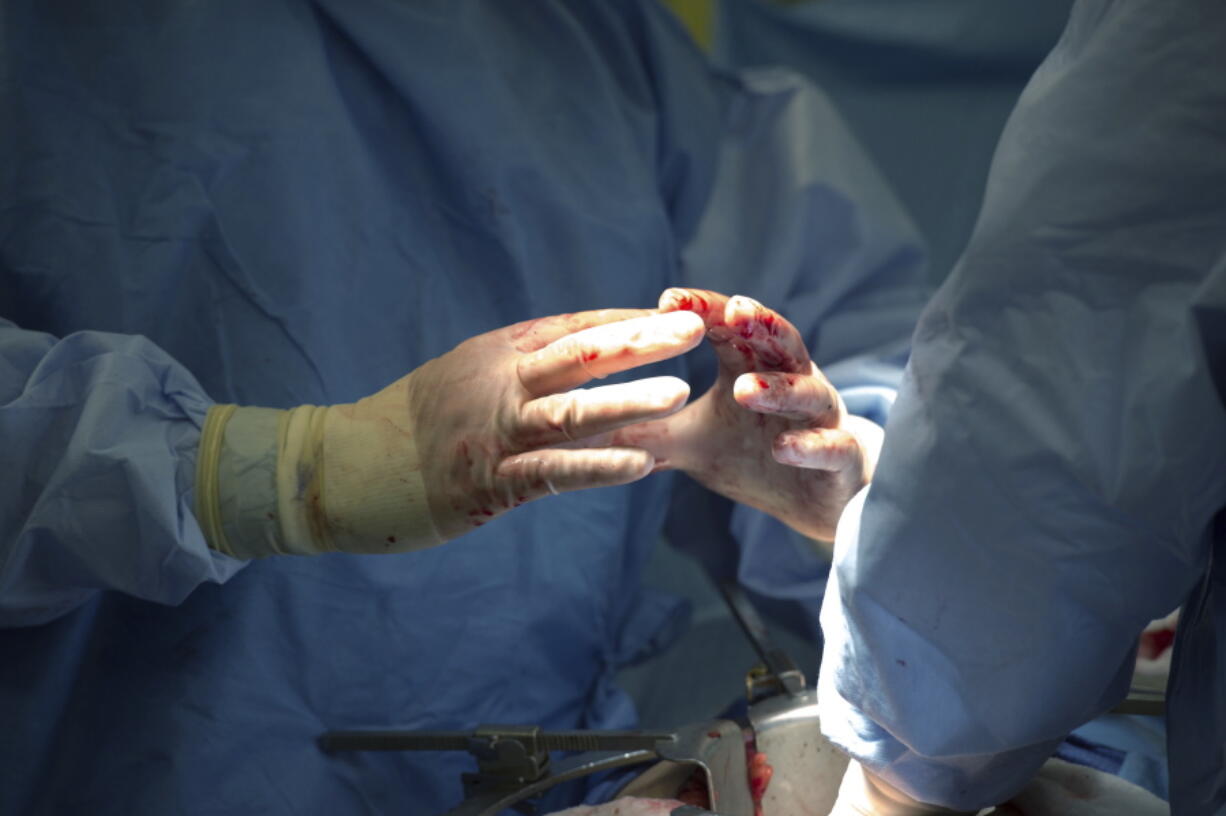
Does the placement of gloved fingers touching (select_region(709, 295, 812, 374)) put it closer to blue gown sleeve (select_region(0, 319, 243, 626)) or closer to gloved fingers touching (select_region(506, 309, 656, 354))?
gloved fingers touching (select_region(506, 309, 656, 354))

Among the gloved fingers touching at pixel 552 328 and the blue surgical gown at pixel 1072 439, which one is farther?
the gloved fingers touching at pixel 552 328

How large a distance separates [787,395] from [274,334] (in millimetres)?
576

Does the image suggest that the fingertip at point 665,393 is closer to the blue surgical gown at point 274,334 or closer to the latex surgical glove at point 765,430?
the latex surgical glove at point 765,430

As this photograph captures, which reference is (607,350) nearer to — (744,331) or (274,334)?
(744,331)

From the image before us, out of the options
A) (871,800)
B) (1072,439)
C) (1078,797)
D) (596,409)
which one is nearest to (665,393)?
(596,409)

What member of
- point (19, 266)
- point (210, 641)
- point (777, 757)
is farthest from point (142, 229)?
point (777, 757)

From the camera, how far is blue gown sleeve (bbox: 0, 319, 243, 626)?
88cm

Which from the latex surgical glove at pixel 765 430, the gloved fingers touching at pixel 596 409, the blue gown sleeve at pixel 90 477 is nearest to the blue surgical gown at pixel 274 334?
the blue gown sleeve at pixel 90 477

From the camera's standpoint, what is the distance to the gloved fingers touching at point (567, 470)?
851 mm

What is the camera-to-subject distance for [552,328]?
3.25 ft

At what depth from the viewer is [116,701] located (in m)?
1.05

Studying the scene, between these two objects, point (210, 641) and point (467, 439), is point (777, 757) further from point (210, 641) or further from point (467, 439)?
point (210, 641)

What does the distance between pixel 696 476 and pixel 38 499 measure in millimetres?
660

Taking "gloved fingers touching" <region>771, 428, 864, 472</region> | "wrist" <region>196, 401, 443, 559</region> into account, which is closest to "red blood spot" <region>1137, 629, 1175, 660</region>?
"gloved fingers touching" <region>771, 428, 864, 472</region>
